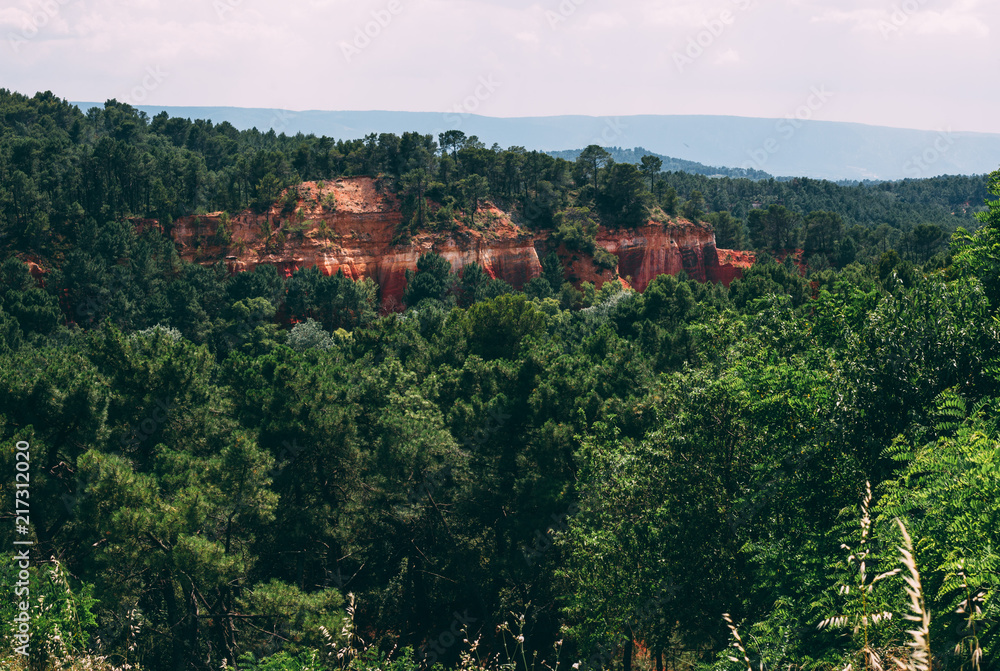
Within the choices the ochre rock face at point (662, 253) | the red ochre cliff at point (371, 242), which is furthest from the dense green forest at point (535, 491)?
the ochre rock face at point (662, 253)

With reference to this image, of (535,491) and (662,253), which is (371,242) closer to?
(662,253)

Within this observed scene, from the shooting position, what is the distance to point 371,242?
271 feet

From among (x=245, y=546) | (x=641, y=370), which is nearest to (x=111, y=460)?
(x=245, y=546)

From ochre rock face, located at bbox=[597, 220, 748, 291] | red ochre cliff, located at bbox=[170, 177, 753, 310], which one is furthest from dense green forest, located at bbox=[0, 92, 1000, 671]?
ochre rock face, located at bbox=[597, 220, 748, 291]

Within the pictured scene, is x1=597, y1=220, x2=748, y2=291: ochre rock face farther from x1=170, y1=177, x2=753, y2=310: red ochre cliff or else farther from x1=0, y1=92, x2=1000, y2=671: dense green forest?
x1=0, y1=92, x2=1000, y2=671: dense green forest

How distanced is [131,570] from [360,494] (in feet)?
24.8

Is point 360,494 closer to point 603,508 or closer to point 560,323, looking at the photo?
point 603,508

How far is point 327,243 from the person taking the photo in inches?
3155

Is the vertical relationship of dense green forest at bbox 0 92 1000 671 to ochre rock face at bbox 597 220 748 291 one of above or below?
below

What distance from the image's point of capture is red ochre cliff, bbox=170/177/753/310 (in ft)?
250

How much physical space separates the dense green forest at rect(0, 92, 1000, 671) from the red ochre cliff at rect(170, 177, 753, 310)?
31.3 metres

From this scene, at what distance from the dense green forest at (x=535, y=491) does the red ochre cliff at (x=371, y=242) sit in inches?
1230

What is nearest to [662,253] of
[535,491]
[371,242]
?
[371,242]

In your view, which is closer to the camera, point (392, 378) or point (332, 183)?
point (392, 378)
